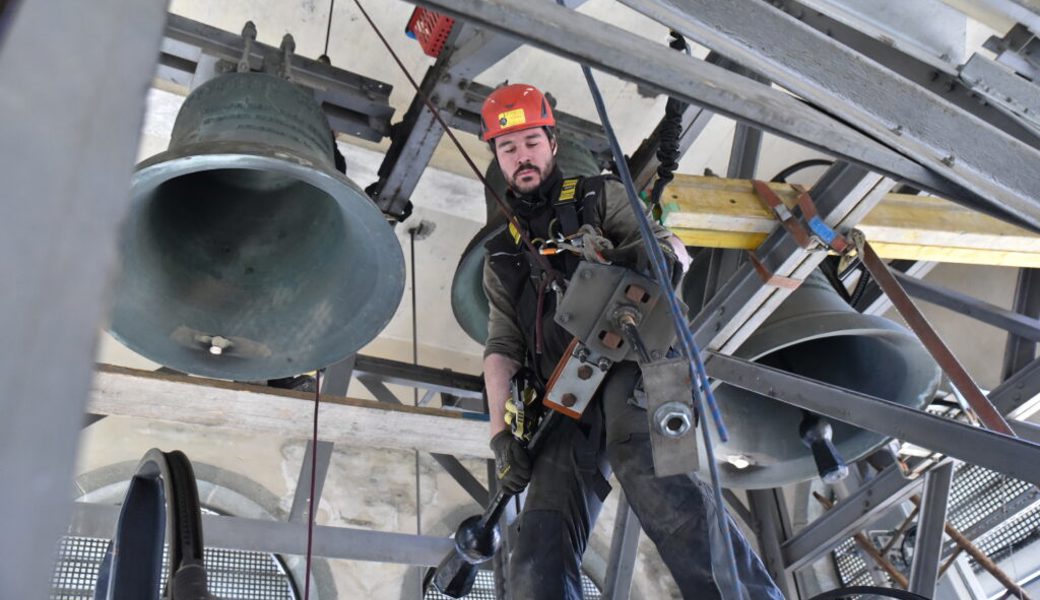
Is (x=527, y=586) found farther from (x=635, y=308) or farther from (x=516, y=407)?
(x=635, y=308)

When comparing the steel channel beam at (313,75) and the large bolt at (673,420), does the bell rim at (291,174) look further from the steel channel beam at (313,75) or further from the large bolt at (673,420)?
the large bolt at (673,420)

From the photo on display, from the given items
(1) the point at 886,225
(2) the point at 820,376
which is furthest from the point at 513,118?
(2) the point at 820,376

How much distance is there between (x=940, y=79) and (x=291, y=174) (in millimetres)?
1420

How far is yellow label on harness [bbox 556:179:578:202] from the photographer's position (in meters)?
2.69

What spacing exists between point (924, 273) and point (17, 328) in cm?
586

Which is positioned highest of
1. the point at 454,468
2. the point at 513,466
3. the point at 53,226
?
the point at 454,468

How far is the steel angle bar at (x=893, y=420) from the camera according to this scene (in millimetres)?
2361

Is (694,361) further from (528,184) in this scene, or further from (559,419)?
(528,184)

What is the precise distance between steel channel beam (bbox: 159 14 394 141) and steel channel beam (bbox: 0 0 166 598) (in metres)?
2.97

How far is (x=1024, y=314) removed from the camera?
178 inches

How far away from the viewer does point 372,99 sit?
149 inches

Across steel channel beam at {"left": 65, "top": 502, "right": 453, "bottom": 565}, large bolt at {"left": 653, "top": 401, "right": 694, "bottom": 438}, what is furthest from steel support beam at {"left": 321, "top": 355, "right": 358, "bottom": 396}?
large bolt at {"left": 653, "top": 401, "right": 694, "bottom": 438}

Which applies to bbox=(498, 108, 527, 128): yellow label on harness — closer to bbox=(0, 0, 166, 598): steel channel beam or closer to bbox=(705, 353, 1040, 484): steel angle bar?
bbox=(705, 353, 1040, 484): steel angle bar

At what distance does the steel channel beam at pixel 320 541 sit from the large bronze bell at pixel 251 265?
1.09 meters
